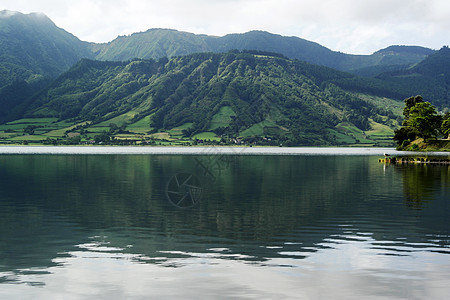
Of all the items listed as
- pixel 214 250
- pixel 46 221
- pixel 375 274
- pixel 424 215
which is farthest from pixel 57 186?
pixel 375 274

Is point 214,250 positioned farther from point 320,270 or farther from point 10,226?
point 10,226

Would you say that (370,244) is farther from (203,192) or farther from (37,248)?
(203,192)

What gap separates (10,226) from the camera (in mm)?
34125

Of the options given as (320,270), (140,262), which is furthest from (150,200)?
(320,270)

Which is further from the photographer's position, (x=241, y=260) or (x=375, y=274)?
(x=241, y=260)

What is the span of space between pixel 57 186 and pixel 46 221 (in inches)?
1115

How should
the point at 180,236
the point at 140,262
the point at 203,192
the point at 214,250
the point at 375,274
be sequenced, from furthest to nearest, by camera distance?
the point at 203,192
the point at 180,236
the point at 214,250
the point at 140,262
the point at 375,274

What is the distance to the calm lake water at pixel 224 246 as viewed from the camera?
19.6 m

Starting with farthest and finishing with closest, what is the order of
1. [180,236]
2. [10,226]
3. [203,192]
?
[203,192]
[10,226]
[180,236]

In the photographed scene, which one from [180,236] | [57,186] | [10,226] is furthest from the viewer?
[57,186]

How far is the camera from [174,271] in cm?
2197

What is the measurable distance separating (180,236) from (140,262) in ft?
22.9

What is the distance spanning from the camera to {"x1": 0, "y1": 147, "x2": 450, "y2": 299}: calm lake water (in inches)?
771

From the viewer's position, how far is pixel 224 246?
27.4 m
